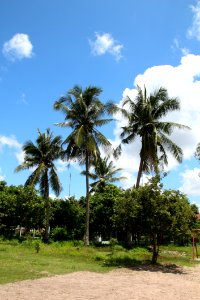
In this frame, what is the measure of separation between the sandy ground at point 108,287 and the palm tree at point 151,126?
1462 cm

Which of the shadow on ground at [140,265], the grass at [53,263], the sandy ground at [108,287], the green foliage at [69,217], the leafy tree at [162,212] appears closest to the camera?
the sandy ground at [108,287]

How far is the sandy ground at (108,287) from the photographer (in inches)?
459

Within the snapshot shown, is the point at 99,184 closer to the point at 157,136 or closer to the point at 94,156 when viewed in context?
the point at 94,156

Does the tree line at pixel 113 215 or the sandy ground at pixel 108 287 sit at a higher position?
the tree line at pixel 113 215

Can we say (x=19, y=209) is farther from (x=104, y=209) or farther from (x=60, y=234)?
(x=104, y=209)

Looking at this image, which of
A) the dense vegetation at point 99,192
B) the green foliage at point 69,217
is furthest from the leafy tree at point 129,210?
the green foliage at point 69,217

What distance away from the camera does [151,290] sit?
1332 cm

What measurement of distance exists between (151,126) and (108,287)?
20033 millimetres

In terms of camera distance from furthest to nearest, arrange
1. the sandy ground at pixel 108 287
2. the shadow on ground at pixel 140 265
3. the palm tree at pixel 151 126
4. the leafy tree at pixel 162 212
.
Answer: the palm tree at pixel 151 126
the leafy tree at pixel 162 212
the shadow on ground at pixel 140 265
the sandy ground at pixel 108 287

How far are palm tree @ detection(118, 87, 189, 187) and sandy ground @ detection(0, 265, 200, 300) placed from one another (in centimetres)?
1462

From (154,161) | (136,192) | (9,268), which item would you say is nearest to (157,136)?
(154,161)

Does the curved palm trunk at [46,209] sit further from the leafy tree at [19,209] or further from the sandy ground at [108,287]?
the sandy ground at [108,287]

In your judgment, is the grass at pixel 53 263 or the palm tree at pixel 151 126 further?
the palm tree at pixel 151 126

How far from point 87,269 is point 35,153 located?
2105 centimetres
